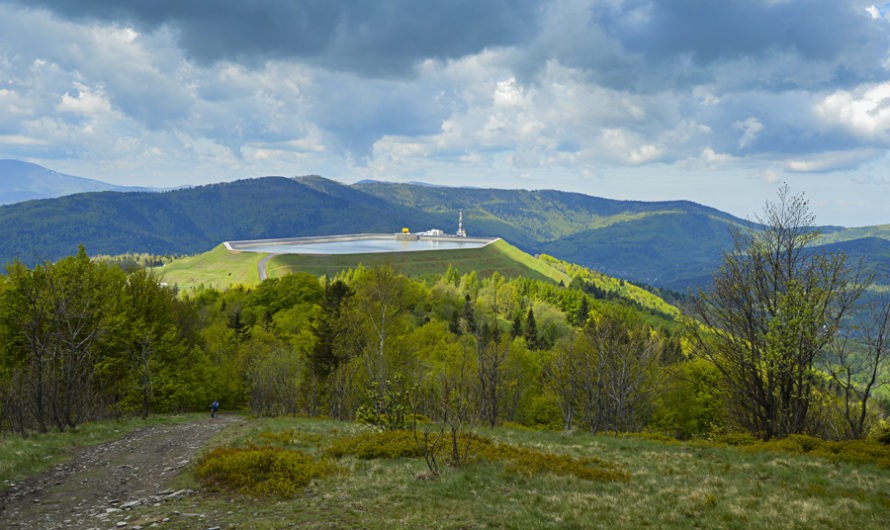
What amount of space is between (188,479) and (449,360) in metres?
54.2

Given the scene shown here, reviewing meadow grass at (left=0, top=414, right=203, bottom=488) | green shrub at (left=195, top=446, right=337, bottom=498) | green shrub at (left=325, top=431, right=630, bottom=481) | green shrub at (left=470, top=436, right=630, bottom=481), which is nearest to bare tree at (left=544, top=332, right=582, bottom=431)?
green shrub at (left=325, top=431, right=630, bottom=481)

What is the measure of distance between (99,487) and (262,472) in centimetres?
600

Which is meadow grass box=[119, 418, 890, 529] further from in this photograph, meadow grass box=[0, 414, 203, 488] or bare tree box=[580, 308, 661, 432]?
bare tree box=[580, 308, 661, 432]

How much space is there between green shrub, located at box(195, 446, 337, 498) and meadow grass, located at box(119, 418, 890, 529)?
1.48ft

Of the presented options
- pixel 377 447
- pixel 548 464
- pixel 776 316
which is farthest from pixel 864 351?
pixel 377 447

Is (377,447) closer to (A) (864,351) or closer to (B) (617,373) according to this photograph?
(A) (864,351)

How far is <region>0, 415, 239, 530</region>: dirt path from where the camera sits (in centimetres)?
1548

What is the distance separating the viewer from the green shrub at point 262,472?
58.0 feet

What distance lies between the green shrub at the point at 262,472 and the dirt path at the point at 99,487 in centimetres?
142

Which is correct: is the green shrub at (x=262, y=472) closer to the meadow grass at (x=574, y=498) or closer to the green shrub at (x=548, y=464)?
the meadow grass at (x=574, y=498)

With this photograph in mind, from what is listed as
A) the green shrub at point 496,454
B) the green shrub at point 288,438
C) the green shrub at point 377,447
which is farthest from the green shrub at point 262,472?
the green shrub at point 288,438

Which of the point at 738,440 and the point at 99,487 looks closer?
the point at 99,487

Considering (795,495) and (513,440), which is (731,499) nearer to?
(795,495)

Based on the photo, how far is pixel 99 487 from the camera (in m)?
18.9
